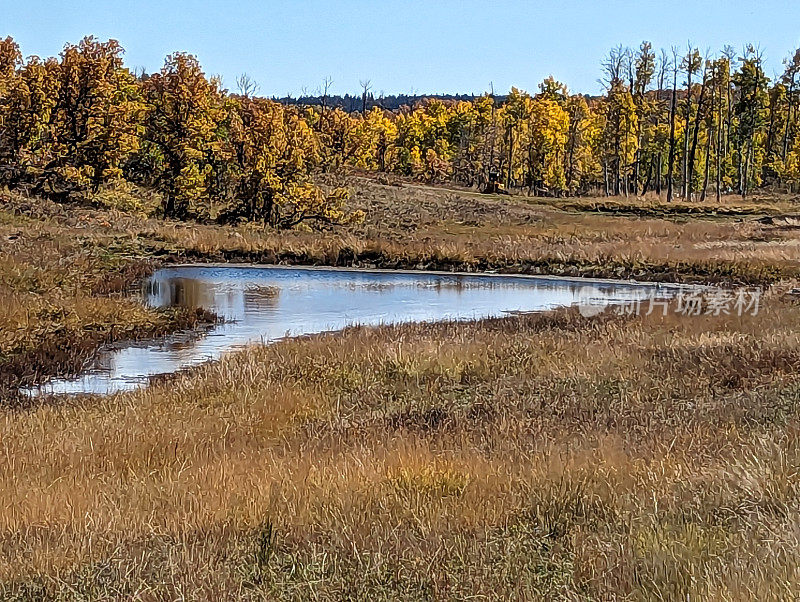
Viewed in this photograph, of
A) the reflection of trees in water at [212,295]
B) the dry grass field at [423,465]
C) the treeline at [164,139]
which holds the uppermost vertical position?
the treeline at [164,139]

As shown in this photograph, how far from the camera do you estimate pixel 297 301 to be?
24.0 meters

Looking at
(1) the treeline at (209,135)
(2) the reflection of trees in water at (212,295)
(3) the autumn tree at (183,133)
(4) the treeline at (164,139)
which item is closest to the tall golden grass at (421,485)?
(2) the reflection of trees in water at (212,295)

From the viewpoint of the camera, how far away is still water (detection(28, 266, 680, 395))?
16.0m

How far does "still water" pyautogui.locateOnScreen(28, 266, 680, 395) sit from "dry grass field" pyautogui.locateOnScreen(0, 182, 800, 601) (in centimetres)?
109

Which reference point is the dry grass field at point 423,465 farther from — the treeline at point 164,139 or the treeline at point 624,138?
the treeline at point 624,138

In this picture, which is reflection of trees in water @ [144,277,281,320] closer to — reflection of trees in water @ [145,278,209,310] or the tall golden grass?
reflection of trees in water @ [145,278,209,310]

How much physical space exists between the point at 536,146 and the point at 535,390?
2815 inches

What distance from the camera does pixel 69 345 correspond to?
16.7 metres

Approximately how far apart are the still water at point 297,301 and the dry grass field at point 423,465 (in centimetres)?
109

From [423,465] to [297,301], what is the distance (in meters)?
17.4

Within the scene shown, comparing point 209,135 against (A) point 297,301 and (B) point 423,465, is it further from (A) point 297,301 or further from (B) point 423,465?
(B) point 423,465

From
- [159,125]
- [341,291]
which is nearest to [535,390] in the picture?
[341,291]

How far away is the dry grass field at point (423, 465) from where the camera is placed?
4.59 meters

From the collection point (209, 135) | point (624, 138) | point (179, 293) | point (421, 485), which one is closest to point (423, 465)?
point (421, 485)
